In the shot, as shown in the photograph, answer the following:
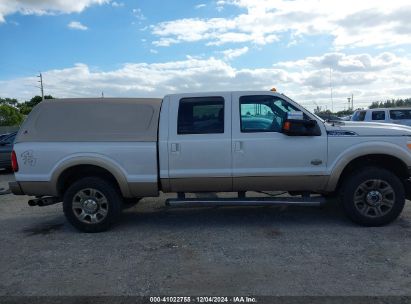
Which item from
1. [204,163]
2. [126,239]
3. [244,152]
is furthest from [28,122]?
[244,152]

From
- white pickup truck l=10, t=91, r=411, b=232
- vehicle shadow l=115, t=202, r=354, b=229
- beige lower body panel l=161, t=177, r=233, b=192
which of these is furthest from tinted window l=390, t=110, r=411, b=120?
beige lower body panel l=161, t=177, r=233, b=192

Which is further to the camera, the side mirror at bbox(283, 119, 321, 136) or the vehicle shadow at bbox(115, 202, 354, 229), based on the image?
the vehicle shadow at bbox(115, 202, 354, 229)

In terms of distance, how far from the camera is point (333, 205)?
7.48 m

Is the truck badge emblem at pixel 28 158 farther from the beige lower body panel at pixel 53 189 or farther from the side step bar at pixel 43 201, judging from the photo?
the side step bar at pixel 43 201

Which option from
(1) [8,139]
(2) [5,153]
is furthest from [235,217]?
(1) [8,139]

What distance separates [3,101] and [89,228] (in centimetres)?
10014

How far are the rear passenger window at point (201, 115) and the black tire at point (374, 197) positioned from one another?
6.67 feet

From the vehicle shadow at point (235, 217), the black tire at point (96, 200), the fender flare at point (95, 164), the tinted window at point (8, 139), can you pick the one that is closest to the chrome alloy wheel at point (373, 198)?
the vehicle shadow at point (235, 217)

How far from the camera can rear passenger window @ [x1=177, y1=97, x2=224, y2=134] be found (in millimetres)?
6133

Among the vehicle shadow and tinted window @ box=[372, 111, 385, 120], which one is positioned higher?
tinted window @ box=[372, 111, 385, 120]

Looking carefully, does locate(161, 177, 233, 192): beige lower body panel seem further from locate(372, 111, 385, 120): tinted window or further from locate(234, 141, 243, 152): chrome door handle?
locate(372, 111, 385, 120): tinted window

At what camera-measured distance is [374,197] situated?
6020 millimetres

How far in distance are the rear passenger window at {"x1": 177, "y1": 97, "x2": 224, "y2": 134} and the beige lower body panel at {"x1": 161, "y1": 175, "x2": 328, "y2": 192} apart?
2.33 feet

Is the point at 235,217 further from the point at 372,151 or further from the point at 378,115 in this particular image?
the point at 378,115
